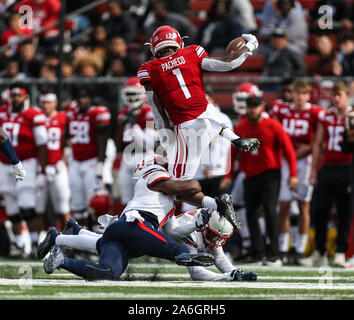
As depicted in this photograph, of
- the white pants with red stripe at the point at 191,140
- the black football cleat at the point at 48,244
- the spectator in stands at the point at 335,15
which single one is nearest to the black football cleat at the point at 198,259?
the black football cleat at the point at 48,244

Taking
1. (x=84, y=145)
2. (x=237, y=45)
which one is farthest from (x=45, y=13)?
(x=237, y=45)

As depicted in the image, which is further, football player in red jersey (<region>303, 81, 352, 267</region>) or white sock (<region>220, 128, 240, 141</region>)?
football player in red jersey (<region>303, 81, 352, 267</region>)

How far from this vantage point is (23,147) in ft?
35.8

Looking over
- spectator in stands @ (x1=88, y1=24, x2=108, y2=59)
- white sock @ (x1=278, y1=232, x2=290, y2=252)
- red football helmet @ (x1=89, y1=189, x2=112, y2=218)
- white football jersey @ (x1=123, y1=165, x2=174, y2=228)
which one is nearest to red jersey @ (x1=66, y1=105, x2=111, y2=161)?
red football helmet @ (x1=89, y1=189, x2=112, y2=218)

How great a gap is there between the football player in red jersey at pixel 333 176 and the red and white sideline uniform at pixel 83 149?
8.54ft

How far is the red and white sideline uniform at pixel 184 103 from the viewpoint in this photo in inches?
293

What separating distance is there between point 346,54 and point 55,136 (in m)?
3.92

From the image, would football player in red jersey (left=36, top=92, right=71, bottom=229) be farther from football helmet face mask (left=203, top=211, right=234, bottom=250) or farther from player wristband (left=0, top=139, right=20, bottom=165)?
football helmet face mask (left=203, top=211, right=234, bottom=250)

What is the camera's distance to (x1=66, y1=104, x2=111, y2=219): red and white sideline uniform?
10.9 metres

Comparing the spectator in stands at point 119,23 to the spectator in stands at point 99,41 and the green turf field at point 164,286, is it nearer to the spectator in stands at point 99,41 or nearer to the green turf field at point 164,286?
the spectator in stands at point 99,41

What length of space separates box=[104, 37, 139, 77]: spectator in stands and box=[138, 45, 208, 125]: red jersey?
4868 mm

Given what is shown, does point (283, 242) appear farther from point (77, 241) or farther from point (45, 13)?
point (45, 13)

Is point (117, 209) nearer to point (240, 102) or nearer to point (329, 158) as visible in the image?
point (240, 102)

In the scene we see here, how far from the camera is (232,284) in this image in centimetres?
646
